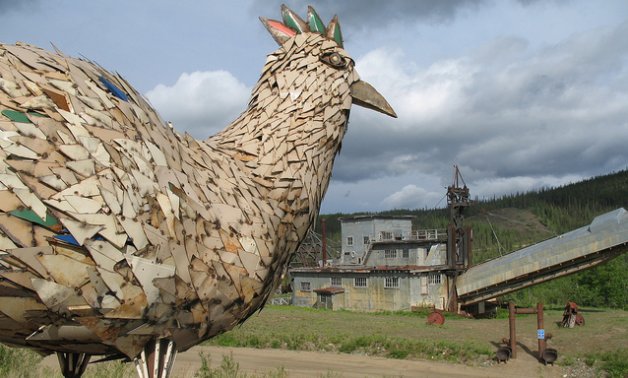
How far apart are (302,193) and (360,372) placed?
36.3 ft

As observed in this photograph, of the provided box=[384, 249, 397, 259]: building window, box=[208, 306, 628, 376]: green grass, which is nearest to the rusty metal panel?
box=[208, 306, 628, 376]: green grass

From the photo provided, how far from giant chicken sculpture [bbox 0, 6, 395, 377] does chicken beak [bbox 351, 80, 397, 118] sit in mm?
1276

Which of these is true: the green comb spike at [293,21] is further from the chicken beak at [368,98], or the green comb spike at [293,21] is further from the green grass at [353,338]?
the green grass at [353,338]

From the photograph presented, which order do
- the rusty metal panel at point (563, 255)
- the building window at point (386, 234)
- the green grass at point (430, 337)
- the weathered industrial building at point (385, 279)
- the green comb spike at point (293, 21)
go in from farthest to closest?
the building window at point (386, 234) → the weathered industrial building at point (385, 279) → the rusty metal panel at point (563, 255) → the green grass at point (430, 337) → the green comb spike at point (293, 21)

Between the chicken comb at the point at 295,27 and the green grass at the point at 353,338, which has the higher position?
the chicken comb at the point at 295,27

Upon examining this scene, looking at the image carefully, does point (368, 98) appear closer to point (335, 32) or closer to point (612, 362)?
point (335, 32)

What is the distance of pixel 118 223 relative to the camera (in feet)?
9.75

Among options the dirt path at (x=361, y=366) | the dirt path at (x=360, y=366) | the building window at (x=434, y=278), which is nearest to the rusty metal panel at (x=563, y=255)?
the building window at (x=434, y=278)

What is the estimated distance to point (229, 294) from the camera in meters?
3.49

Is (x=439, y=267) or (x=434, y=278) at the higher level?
(x=439, y=267)

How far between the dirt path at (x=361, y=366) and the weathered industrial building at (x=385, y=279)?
12662 mm

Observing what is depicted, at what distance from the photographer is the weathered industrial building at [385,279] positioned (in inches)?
1147

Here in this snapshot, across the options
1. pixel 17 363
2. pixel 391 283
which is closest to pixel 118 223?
pixel 17 363

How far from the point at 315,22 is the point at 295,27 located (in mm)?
185
